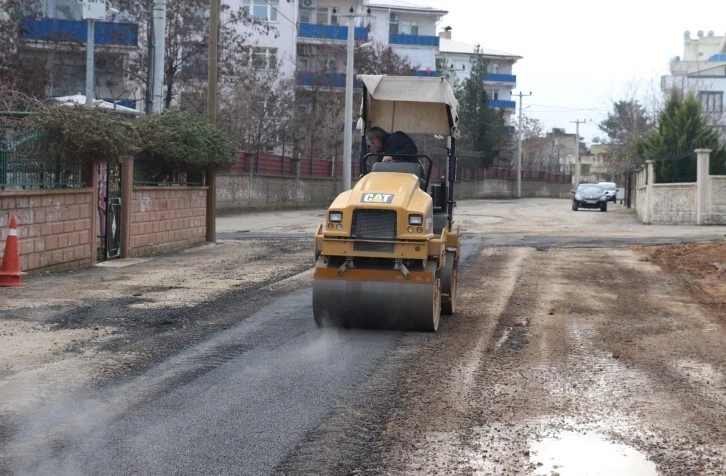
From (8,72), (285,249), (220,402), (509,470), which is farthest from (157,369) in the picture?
(8,72)

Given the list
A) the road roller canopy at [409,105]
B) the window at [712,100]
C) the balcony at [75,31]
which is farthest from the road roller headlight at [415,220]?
the window at [712,100]

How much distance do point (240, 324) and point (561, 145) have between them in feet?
490

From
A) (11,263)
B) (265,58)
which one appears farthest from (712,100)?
(11,263)

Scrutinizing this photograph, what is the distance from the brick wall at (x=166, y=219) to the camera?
2030cm

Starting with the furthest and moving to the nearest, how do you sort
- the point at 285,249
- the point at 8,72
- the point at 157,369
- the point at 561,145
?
the point at 561,145 < the point at 8,72 < the point at 285,249 < the point at 157,369

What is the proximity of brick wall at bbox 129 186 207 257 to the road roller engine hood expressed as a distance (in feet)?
34.1

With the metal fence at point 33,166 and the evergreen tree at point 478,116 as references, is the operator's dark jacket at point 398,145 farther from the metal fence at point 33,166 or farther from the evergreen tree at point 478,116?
the evergreen tree at point 478,116

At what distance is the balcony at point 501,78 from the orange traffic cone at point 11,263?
9371 cm

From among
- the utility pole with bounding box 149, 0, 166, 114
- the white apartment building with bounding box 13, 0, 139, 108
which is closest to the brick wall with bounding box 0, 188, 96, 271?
the utility pole with bounding box 149, 0, 166, 114

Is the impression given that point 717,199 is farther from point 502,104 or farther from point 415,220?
point 502,104

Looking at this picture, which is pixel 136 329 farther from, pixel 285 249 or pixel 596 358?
pixel 285 249

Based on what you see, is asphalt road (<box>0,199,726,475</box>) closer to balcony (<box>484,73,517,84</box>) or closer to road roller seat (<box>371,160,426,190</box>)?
road roller seat (<box>371,160,426,190</box>)

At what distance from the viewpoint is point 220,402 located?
7.45m

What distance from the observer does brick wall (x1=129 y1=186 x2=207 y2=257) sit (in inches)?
799
